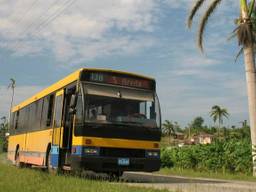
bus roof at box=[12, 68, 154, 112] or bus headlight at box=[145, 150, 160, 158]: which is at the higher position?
bus roof at box=[12, 68, 154, 112]

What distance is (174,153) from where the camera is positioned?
1291 inches

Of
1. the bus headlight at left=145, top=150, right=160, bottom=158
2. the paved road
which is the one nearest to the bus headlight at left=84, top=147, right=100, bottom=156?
the paved road

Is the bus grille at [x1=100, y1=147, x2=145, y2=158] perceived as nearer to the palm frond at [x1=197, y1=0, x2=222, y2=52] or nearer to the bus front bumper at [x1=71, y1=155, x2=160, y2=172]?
the bus front bumper at [x1=71, y1=155, x2=160, y2=172]

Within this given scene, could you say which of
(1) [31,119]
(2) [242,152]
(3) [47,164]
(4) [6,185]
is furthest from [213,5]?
(4) [6,185]

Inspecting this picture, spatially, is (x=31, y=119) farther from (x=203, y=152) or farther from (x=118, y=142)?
(x=203, y=152)

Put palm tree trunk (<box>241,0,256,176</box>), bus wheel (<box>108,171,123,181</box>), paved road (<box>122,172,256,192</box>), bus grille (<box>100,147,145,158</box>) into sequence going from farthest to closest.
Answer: palm tree trunk (<box>241,0,256,176</box>) → bus wheel (<box>108,171,123,181</box>) → bus grille (<box>100,147,145,158</box>) → paved road (<box>122,172,256,192</box>)

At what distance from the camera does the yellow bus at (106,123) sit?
45.9 feet

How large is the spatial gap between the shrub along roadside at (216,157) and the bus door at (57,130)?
11953 mm

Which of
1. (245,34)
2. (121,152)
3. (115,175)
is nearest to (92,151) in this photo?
(121,152)

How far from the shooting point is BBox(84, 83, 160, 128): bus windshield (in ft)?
46.1

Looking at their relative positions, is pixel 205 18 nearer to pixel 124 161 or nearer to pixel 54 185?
pixel 124 161

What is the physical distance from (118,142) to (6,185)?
368 centimetres

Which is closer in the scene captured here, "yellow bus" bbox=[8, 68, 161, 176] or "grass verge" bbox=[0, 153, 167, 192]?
"grass verge" bbox=[0, 153, 167, 192]

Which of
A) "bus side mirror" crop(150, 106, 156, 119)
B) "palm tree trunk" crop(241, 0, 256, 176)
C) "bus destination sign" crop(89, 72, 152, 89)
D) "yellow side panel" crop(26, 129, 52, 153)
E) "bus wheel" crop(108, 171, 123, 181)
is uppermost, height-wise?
"palm tree trunk" crop(241, 0, 256, 176)
